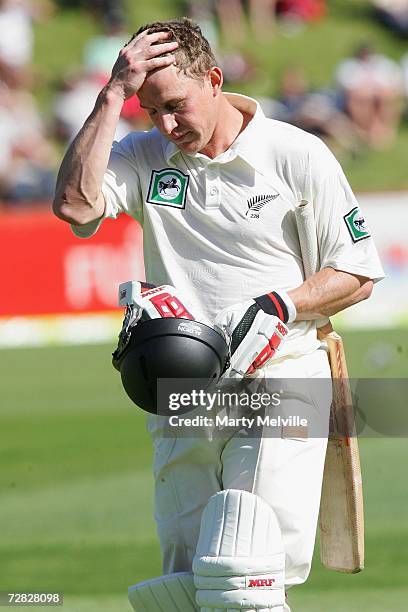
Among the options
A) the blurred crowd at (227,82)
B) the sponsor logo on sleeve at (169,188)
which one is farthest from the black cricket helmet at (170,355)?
the blurred crowd at (227,82)

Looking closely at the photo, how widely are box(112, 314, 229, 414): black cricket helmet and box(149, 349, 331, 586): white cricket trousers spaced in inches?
10.3

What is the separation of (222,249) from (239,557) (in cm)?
102

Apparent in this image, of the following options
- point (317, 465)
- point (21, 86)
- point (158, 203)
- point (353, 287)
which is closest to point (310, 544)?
point (317, 465)

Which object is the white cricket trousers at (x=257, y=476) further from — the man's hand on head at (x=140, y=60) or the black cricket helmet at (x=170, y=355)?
the man's hand on head at (x=140, y=60)

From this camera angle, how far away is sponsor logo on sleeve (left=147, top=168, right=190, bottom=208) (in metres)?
4.16

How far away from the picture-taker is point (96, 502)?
24.7 ft

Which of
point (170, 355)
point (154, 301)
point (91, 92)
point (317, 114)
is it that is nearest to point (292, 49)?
point (317, 114)

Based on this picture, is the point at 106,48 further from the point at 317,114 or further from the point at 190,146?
the point at 190,146

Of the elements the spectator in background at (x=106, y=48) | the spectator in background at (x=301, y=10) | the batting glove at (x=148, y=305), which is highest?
the spectator in background at (x=301, y=10)

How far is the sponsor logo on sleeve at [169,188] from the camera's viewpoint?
416 centimetres

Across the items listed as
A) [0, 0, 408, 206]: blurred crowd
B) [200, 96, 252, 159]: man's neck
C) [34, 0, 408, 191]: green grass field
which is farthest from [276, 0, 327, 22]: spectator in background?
[200, 96, 252, 159]: man's neck

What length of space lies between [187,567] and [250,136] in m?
1.47

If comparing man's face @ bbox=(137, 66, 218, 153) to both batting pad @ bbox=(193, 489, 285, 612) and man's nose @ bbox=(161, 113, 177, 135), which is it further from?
batting pad @ bbox=(193, 489, 285, 612)

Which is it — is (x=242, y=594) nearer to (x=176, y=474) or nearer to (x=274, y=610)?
(x=274, y=610)
